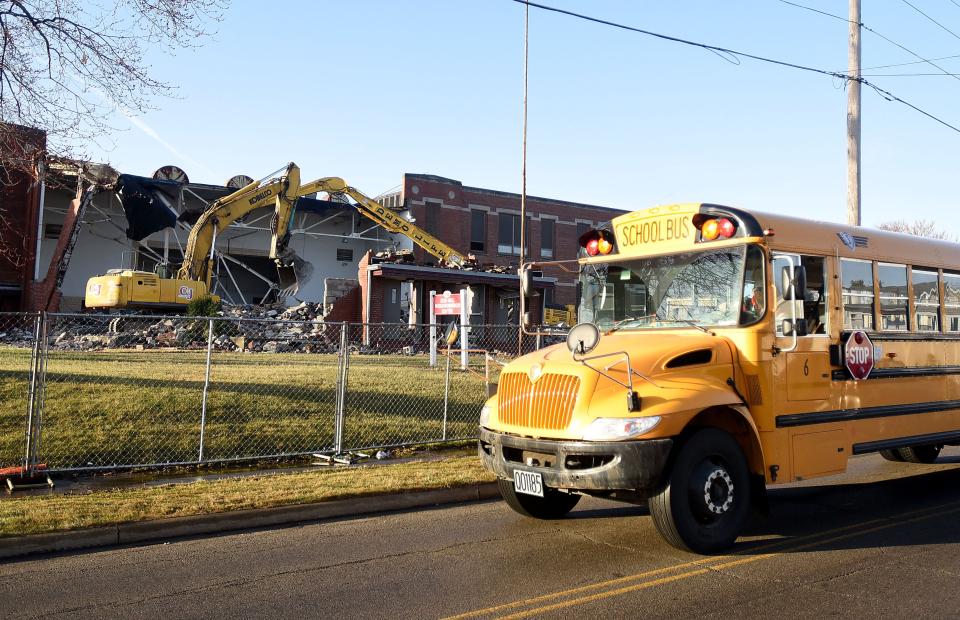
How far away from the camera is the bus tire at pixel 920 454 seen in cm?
1030

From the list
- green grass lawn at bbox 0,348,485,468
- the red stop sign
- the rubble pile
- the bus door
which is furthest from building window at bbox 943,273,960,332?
the rubble pile

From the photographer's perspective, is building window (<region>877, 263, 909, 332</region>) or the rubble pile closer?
building window (<region>877, 263, 909, 332</region>)

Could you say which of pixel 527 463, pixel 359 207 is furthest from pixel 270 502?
pixel 359 207

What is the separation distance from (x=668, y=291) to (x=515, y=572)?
113 inches

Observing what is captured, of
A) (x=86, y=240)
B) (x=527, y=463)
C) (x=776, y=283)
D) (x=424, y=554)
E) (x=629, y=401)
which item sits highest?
(x=86, y=240)

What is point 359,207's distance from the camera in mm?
36031

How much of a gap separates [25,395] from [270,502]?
605cm

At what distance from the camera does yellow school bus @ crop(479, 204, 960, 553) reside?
569 centimetres

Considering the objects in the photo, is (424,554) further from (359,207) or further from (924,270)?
(359,207)

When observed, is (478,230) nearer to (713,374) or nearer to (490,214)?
(490,214)

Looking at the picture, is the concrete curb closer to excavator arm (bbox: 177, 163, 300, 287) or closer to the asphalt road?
the asphalt road

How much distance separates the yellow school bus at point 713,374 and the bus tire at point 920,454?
2739 mm

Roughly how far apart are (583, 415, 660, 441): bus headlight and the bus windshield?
1.35 meters

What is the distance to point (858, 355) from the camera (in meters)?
7.06
